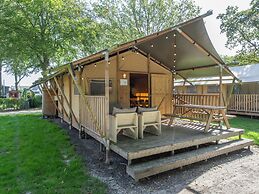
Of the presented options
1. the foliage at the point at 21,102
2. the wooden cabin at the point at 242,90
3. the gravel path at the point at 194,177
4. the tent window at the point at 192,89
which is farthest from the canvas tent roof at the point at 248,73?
the foliage at the point at 21,102

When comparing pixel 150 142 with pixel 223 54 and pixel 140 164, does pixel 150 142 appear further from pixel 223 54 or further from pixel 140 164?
pixel 223 54

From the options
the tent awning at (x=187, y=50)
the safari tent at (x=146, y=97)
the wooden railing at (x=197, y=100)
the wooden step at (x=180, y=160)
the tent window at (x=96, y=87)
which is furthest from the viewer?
the wooden railing at (x=197, y=100)

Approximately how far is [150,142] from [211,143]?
215cm

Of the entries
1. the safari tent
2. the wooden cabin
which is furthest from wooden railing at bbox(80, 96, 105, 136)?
the wooden cabin

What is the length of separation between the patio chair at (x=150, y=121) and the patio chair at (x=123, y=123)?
0.58 feet

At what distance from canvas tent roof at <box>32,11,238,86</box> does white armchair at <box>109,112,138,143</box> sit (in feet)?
5.14

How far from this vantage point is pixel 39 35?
1689 cm

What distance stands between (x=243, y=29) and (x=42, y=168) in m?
21.3

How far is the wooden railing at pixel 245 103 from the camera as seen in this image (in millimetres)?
12688

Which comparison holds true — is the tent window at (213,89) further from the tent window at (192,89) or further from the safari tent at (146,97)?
the safari tent at (146,97)

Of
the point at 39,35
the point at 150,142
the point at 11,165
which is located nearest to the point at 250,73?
the point at 150,142

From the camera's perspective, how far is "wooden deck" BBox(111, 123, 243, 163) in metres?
4.56

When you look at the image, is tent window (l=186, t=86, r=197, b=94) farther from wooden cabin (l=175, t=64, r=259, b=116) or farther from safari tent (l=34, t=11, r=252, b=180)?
safari tent (l=34, t=11, r=252, b=180)

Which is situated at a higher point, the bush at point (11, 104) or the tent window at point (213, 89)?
the tent window at point (213, 89)
